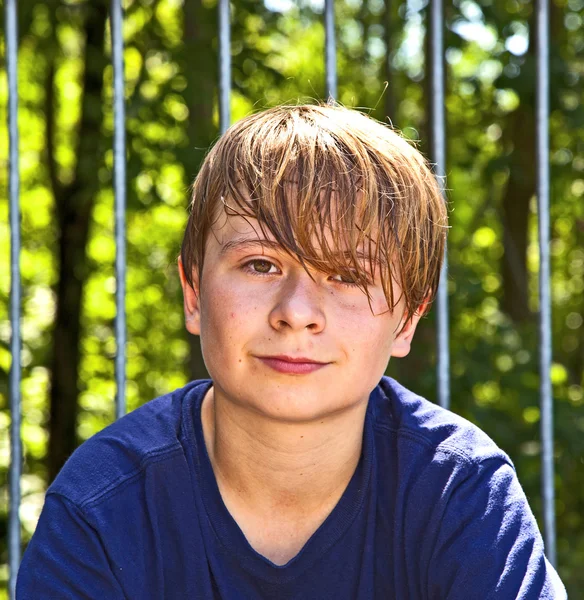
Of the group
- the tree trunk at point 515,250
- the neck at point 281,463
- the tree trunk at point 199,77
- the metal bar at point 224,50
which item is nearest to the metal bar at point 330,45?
the metal bar at point 224,50

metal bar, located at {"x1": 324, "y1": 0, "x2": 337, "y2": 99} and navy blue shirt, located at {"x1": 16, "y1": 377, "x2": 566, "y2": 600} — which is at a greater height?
metal bar, located at {"x1": 324, "y1": 0, "x2": 337, "y2": 99}

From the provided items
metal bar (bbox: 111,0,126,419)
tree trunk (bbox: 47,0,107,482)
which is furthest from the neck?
tree trunk (bbox: 47,0,107,482)

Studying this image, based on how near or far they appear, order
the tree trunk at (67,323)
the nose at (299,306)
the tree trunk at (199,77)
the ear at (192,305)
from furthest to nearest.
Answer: the tree trunk at (67,323)
the tree trunk at (199,77)
the ear at (192,305)
the nose at (299,306)

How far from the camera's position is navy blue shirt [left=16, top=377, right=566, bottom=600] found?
1.44 m

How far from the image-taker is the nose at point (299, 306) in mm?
1397

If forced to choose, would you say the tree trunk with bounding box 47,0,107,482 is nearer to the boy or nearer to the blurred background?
the blurred background

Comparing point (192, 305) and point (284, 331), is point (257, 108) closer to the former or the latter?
point (192, 305)

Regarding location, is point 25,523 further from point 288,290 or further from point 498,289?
point 288,290

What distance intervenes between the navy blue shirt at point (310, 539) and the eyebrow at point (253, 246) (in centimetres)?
35

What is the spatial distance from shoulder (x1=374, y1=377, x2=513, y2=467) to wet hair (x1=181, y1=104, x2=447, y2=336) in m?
0.19

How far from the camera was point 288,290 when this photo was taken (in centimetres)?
144

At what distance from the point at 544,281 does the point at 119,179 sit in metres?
1.02

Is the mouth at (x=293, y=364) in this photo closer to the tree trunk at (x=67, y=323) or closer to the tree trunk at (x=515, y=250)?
the tree trunk at (x=515, y=250)

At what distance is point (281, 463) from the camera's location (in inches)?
62.6
